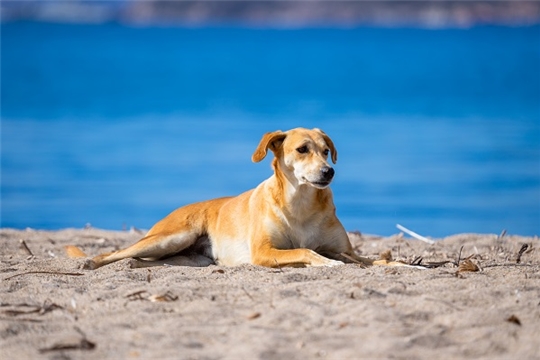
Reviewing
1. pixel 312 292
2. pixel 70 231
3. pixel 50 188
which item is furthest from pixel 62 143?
pixel 312 292

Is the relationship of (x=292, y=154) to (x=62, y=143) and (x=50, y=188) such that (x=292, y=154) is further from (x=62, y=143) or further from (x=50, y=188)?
(x=62, y=143)

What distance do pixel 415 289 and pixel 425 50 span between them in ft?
281

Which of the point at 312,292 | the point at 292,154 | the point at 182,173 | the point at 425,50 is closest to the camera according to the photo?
the point at 312,292

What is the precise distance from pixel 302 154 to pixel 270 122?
91.0 feet

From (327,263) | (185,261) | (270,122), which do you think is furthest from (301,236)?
(270,122)

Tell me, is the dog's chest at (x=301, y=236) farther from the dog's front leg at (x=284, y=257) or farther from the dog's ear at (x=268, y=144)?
the dog's ear at (x=268, y=144)

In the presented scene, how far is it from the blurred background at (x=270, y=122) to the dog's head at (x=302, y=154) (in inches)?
293

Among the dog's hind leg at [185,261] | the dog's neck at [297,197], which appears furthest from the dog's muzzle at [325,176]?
the dog's hind leg at [185,261]

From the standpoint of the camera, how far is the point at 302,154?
876cm

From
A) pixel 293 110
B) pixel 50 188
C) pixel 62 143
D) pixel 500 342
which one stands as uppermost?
pixel 293 110

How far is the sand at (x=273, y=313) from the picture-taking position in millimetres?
5832

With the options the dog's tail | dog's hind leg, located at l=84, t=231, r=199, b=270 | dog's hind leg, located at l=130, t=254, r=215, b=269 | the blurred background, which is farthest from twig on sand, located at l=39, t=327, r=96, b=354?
the blurred background

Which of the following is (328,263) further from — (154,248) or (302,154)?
(154,248)

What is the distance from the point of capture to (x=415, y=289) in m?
6.87
